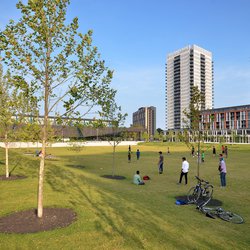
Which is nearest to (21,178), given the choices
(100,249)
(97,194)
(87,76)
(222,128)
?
(97,194)

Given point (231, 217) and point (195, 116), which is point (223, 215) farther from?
point (195, 116)

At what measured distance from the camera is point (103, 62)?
10.2 m

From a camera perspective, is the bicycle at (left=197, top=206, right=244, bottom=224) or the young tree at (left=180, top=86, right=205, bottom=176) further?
the young tree at (left=180, top=86, right=205, bottom=176)

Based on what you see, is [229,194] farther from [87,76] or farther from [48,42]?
[48,42]

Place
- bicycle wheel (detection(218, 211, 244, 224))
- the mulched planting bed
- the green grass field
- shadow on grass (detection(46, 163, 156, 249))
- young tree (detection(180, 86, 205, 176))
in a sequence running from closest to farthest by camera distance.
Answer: the green grass field, shadow on grass (detection(46, 163, 156, 249)), the mulched planting bed, bicycle wheel (detection(218, 211, 244, 224)), young tree (detection(180, 86, 205, 176))

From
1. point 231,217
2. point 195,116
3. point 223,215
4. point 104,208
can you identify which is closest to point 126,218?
point 104,208

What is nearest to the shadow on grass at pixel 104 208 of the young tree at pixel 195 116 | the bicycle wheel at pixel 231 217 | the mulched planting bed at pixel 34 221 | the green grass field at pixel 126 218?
the green grass field at pixel 126 218

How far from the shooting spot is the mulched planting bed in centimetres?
853

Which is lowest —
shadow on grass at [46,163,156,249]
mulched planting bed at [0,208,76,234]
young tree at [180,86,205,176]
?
shadow on grass at [46,163,156,249]

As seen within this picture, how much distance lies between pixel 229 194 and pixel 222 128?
14147cm

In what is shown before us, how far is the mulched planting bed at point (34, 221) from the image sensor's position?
336 inches

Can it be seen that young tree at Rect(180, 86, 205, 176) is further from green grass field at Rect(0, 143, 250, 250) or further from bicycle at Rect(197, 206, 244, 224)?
bicycle at Rect(197, 206, 244, 224)

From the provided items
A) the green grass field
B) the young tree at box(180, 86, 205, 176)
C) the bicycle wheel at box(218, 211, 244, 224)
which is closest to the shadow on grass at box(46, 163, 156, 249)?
the green grass field

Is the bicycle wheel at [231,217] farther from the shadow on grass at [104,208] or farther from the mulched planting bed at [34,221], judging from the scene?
the mulched planting bed at [34,221]
